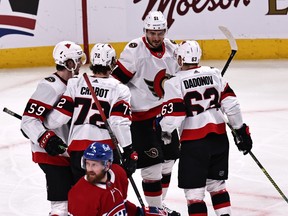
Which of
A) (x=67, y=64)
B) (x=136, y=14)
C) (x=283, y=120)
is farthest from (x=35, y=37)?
(x=67, y=64)

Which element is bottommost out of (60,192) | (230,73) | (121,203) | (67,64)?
(230,73)

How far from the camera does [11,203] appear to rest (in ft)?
17.4

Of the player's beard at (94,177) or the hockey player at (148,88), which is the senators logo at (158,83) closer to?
the hockey player at (148,88)

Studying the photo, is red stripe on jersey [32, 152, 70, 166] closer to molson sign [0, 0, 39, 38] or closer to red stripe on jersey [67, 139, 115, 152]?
red stripe on jersey [67, 139, 115, 152]

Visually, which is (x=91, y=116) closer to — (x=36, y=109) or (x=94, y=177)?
(x=36, y=109)

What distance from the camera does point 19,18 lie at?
947 centimetres

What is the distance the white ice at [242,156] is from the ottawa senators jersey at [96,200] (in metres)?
1.70

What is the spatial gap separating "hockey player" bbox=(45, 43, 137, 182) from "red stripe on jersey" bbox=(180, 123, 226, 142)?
372mm

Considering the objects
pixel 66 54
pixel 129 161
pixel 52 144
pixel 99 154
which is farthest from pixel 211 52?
pixel 99 154

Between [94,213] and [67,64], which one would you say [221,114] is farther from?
[94,213]

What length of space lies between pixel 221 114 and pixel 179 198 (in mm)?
1093

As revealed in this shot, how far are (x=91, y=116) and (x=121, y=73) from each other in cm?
86

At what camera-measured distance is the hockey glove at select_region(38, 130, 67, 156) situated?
4082 millimetres

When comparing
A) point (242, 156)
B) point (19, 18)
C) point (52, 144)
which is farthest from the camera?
point (19, 18)
